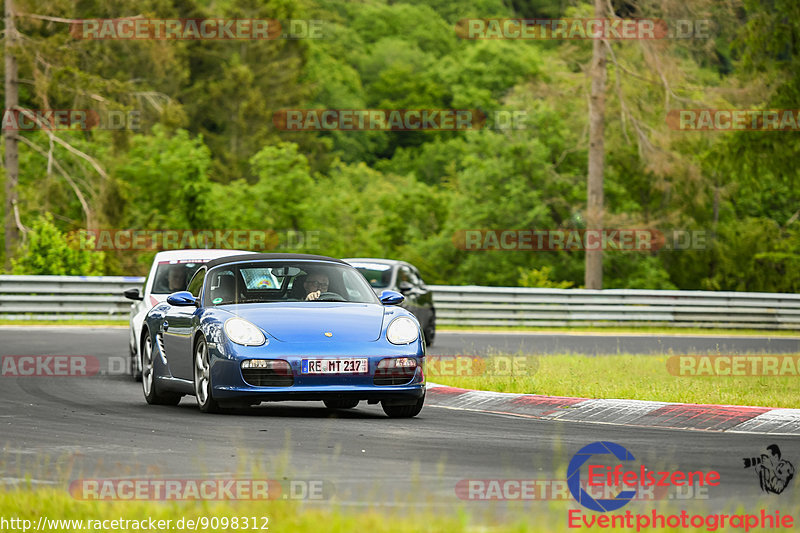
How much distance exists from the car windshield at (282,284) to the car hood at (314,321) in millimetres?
388

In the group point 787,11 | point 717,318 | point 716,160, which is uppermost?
point 787,11

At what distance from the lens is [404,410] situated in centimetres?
1203

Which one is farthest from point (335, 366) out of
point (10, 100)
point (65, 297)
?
point (10, 100)

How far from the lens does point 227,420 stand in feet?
37.4

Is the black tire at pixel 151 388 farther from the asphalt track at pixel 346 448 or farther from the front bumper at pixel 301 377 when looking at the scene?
the front bumper at pixel 301 377

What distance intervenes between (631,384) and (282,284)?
4.37 m

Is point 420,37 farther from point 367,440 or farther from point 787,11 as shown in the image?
point 367,440

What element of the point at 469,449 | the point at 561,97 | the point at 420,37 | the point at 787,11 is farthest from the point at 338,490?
the point at 420,37

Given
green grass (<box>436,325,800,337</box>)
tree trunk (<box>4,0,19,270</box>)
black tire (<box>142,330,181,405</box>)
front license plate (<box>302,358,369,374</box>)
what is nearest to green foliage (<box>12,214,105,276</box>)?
tree trunk (<box>4,0,19,270</box>)

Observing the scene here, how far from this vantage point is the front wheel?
1178 centimetres

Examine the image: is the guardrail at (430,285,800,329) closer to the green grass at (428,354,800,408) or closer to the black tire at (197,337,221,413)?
the green grass at (428,354,800,408)

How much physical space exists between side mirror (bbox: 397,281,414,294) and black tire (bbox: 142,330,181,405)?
6.86 meters

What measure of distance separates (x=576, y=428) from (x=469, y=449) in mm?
1826

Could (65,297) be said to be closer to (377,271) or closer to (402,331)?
(377,271)
